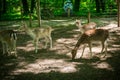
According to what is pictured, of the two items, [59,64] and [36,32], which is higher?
[36,32]

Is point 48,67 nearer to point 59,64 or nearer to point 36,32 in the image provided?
point 59,64

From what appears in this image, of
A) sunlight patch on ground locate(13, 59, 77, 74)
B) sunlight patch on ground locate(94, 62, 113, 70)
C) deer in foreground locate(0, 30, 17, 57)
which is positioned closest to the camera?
sunlight patch on ground locate(13, 59, 77, 74)

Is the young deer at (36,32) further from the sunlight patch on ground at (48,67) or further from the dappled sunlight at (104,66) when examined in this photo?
the dappled sunlight at (104,66)

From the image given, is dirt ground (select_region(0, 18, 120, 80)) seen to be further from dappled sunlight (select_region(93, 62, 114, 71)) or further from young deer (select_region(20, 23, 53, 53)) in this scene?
young deer (select_region(20, 23, 53, 53))

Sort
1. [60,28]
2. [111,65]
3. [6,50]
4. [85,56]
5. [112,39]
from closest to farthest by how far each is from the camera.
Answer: [111,65], [85,56], [6,50], [112,39], [60,28]

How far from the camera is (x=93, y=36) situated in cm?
1093

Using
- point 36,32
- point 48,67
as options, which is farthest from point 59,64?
point 36,32

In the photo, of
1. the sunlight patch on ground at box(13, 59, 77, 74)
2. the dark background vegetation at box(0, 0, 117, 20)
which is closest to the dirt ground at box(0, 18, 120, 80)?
the sunlight patch on ground at box(13, 59, 77, 74)

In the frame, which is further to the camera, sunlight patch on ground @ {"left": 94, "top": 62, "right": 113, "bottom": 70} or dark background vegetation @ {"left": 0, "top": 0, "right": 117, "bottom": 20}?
dark background vegetation @ {"left": 0, "top": 0, "right": 117, "bottom": 20}

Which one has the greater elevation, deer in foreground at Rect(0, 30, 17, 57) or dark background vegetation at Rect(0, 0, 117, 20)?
dark background vegetation at Rect(0, 0, 117, 20)

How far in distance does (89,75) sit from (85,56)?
7.40ft

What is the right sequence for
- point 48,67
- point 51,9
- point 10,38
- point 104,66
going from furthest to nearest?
point 51,9, point 10,38, point 48,67, point 104,66

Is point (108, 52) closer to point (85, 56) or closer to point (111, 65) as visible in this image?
point (85, 56)

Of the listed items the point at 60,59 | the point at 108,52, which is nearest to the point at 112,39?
the point at 108,52
